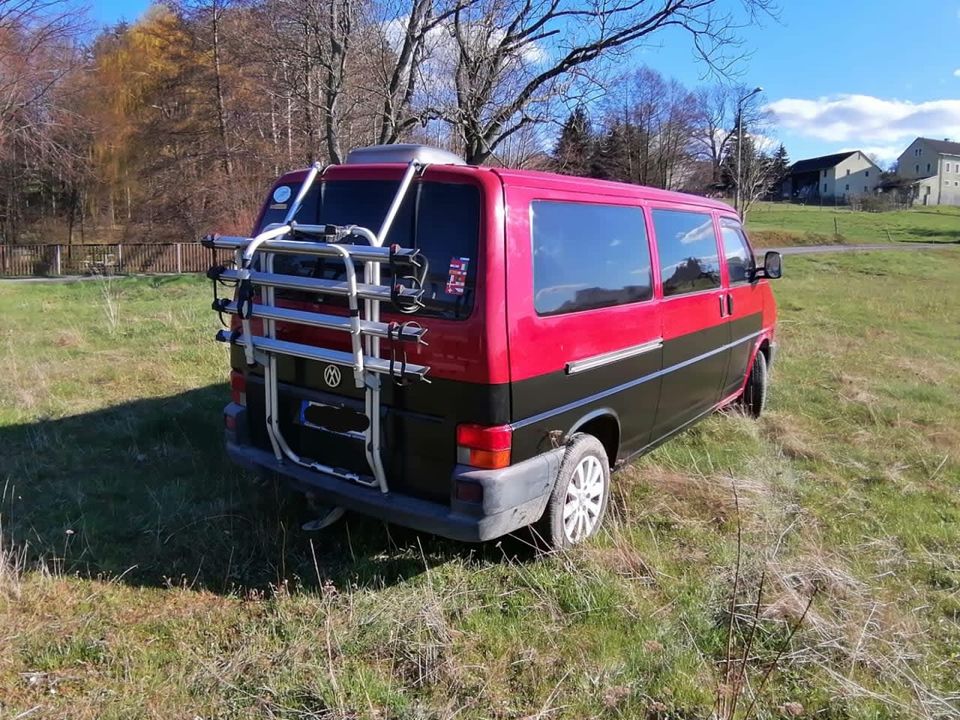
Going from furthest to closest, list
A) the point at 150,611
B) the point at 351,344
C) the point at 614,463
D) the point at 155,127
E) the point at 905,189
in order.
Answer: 1. the point at 905,189
2. the point at 155,127
3. the point at 614,463
4. the point at 351,344
5. the point at 150,611

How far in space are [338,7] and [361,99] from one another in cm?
190

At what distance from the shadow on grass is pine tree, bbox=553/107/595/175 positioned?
47.5 feet

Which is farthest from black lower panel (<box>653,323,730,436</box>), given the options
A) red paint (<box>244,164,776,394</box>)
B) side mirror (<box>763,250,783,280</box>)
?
side mirror (<box>763,250,783,280</box>)

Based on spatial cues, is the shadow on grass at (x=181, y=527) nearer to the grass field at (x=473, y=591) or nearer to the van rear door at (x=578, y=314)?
the grass field at (x=473, y=591)

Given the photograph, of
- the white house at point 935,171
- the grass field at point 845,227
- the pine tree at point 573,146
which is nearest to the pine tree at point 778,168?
the grass field at point 845,227

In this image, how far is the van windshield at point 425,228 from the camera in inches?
127

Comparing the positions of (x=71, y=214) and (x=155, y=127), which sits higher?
(x=155, y=127)

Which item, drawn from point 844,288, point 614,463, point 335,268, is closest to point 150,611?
point 335,268

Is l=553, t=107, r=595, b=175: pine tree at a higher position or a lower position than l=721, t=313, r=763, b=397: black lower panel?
higher

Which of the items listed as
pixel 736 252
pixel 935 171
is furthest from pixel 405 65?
pixel 935 171

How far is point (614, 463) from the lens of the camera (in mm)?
4258

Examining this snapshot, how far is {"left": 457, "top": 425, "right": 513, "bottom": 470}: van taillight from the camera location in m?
3.20

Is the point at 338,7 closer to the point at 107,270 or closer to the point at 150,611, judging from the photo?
the point at 150,611

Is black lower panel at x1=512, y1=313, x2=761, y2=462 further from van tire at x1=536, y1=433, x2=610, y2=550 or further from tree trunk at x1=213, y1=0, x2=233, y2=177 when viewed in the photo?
tree trunk at x1=213, y1=0, x2=233, y2=177
